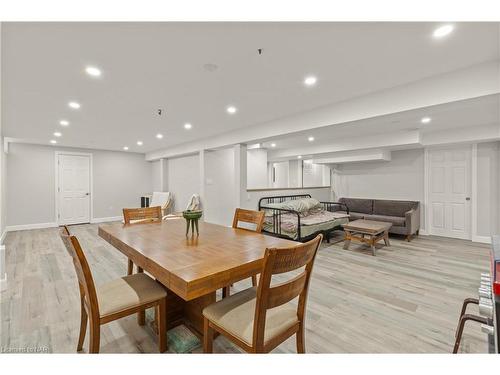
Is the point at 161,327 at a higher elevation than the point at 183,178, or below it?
below

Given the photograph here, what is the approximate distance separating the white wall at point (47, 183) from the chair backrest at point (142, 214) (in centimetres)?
507

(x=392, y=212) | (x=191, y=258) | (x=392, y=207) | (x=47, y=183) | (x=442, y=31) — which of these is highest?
(x=442, y=31)

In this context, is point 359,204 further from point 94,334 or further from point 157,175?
point 157,175

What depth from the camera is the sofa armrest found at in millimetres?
4531

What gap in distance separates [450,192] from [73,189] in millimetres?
9430

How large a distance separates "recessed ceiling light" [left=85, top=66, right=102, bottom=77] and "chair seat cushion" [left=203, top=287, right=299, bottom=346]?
231cm

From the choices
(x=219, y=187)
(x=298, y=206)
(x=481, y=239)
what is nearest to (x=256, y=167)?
(x=219, y=187)

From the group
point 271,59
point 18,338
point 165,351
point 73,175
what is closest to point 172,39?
point 271,59

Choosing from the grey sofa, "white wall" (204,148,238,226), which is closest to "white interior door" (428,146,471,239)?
the grey sofa

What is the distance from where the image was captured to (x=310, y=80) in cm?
233

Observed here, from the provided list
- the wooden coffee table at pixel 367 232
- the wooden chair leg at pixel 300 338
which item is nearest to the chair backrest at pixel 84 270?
the wooden chair leg at pixel 300 338

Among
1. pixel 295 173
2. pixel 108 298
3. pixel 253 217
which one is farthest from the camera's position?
pixel 295 173
